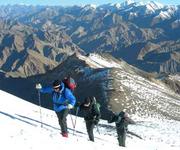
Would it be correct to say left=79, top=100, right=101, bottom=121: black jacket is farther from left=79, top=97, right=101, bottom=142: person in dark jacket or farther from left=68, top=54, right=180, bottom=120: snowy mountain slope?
left=68, top=54, right=180, bottom=120: snowy mountain slope

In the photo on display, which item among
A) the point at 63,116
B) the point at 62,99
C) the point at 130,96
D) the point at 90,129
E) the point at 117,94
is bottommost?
the point at 130,96

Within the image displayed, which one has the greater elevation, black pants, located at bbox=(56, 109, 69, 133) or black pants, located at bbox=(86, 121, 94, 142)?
black pants, located at bbox=(56, 109, 69, 133)

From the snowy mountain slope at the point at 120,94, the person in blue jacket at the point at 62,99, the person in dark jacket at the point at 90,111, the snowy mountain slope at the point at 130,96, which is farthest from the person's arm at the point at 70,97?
the snowy mountain slope at the point at 130,96

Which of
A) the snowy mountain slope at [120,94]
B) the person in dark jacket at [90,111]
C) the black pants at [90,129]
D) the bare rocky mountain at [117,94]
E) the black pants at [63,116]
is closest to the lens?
the black pants at [63,116]

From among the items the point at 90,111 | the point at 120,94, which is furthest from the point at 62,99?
the point at 120,94

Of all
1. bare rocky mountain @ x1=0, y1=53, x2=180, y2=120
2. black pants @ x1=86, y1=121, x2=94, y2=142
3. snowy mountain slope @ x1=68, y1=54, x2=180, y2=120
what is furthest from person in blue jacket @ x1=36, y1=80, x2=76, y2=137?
snowy mountain slope @ x1=68, y1=54, x2=180, y2=120

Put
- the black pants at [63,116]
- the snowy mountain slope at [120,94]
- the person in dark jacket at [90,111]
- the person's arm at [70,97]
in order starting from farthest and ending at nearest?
the snowy mountain slope at [120,94]
the person in dark jacket at [90,111]
the black pants at [63,116]
the person's arm at [70,97]

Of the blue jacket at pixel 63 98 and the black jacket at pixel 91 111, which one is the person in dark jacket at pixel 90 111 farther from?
the blue jacket at pixel 63 98

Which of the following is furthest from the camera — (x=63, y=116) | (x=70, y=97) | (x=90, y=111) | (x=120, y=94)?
(x=120, y=94)

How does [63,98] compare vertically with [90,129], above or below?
above

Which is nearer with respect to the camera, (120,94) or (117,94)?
(117,94)

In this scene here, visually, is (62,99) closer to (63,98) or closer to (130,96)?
(63,98)

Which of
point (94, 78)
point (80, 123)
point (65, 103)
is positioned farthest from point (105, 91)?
point (65, 103)

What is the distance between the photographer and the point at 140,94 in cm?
10125
